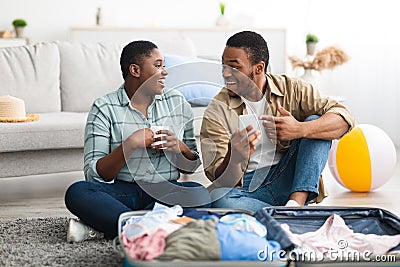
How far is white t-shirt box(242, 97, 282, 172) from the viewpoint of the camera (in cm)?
256

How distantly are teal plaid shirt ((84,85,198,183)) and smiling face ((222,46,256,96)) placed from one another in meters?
0.21

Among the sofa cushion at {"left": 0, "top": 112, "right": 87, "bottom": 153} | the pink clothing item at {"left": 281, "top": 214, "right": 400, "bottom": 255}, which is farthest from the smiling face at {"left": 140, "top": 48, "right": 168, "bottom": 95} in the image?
the sofa cushion at {"left": 0, "top": 112, "right": 87, "bottom": 153}

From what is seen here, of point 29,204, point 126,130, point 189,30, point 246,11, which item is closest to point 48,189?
point 29,204

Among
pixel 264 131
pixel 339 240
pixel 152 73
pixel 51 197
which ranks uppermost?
pixel 152 73

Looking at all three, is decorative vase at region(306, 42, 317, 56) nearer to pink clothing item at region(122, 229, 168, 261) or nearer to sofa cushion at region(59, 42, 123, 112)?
sofa cushion at region(59, 42, 123, 112)

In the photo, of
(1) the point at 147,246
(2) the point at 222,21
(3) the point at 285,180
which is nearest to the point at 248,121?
(3) the point at 285,180

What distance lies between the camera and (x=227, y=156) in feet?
7.79

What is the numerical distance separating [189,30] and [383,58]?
1.56m

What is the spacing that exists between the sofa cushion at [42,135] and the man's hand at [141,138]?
1142mm

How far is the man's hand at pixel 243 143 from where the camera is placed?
2.25 metres

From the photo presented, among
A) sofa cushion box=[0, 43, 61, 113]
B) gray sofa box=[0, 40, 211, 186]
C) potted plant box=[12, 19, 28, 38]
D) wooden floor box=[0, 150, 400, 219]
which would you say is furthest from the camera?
potted plant box=[12, 19, 28, 38]

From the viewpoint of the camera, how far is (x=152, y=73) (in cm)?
257

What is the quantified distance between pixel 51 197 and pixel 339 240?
179cm

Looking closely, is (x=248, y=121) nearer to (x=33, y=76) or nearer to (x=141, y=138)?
(x=141, y=138)
